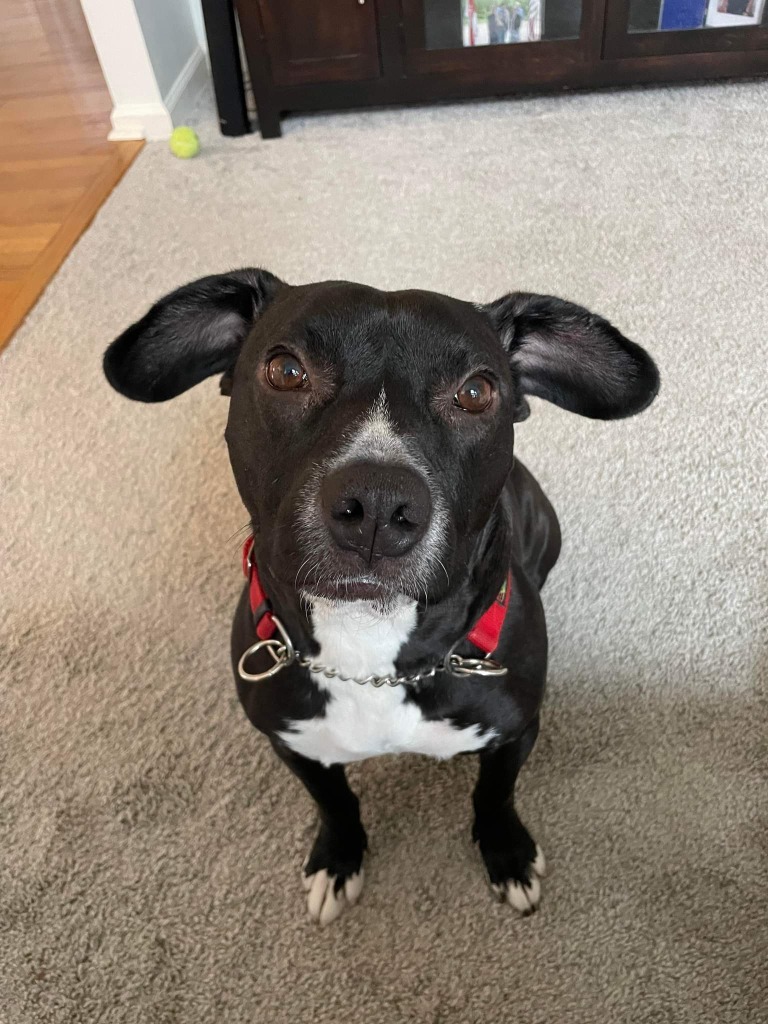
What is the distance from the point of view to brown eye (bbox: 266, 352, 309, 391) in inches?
35.9

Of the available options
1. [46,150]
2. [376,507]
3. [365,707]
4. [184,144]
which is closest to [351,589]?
[376,507]

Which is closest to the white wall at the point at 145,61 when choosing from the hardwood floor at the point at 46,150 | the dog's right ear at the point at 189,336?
the hardwood floor at the point at 46,150

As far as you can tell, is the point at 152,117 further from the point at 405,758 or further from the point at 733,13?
the point at 405,758

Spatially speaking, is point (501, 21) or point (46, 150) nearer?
point (501, 21)

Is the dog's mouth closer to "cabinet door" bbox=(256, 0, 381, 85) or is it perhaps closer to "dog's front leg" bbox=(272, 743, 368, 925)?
"dog's front leg" bbox=(272, 743, 368, 925)

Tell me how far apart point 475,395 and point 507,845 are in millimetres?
700

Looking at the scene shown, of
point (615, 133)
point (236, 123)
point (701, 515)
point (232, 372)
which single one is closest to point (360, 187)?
point (236, 123)

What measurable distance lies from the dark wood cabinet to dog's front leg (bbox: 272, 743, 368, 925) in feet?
8.54

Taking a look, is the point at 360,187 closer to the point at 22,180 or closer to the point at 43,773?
the point at 22,180

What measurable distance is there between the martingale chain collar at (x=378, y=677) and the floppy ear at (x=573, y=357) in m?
0.28

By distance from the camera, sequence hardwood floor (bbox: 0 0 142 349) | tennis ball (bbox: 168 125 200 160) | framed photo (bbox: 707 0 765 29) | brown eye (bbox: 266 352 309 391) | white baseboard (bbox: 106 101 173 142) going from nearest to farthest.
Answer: brown eye (bbox: 266 352 309 391) < hardwood floor (bbox: 0 0 142 349) < framed photo (bbox: 707 0 765 29) < tennis ball (bbox: 168 125 200 160) < white baseboard (bbox: 106 101 173 142)

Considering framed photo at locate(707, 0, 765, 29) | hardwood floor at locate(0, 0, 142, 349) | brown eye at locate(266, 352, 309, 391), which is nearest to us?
brown eye at locate(266, 352, 309, 391)

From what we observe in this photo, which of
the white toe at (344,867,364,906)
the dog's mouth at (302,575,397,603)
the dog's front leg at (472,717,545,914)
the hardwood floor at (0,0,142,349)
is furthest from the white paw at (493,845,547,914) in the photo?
the hardwood floor at (0,0,142,349)

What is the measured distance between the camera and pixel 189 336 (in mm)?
1092
